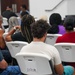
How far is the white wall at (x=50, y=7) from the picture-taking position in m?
9.95

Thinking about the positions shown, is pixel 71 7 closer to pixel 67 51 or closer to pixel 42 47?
pixel 67 51

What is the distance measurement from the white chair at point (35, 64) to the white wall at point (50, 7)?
739cm

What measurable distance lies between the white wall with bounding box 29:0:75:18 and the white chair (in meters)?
7.39

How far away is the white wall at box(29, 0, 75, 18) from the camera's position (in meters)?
9.95

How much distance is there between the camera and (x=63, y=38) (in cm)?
373

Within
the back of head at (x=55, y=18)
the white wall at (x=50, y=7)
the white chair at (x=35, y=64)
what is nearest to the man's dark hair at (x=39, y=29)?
the white chair at (x=35, y=64)

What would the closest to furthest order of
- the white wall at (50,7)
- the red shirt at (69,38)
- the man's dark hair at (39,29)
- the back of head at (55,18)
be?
the man's dark hair at (39,29) → the red shirt at (69,38) → the back of head at (55,18) → the white wall at (50,7)

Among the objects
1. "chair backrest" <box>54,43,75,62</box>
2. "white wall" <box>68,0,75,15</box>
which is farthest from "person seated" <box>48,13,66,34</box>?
"white wall" <box>68,0,75,15</box>

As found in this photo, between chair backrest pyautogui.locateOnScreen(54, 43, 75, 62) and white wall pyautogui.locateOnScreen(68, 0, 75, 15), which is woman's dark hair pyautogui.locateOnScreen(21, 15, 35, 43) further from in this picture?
white wall pyautogui.locateOnScreen(68, 0, 75, 15)

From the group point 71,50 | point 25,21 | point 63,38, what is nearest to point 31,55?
point 71,50

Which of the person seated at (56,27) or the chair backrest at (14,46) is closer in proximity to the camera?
the chair backrest at (14,46)

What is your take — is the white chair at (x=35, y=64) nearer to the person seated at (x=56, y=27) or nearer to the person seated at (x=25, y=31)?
the person seated at (x=25, y=31)

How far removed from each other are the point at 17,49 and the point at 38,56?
1.38 metres

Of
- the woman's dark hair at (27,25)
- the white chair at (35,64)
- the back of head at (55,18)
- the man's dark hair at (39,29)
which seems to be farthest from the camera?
the back of head at (55,18)
